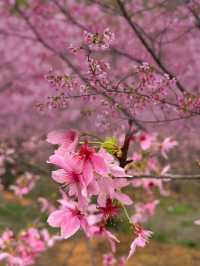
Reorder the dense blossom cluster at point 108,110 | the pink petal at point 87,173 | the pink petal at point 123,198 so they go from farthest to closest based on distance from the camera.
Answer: the pink petal at point 123,198 → the dense blossom cluster at point 108,110 → the pink petal at point 87,173

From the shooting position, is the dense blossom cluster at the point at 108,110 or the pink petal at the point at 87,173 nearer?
the pink petal at the point at 87,173

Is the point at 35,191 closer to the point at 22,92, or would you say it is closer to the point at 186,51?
the point at 22,92

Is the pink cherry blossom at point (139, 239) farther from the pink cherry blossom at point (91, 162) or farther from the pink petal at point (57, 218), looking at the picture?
the pink cherry blossom at point (91, 162)

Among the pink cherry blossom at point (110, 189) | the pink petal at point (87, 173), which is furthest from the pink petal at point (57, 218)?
the pink petal at point (87, 173)

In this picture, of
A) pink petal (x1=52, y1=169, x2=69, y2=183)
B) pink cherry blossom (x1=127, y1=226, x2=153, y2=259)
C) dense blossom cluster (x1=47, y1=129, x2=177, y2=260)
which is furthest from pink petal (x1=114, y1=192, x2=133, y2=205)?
pink petal (x1=52, y1=169, x2=69, y2=183)

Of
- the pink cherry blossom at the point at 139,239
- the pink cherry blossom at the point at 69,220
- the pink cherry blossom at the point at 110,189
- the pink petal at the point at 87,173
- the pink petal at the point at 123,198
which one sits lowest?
the pink cherry blossom at the point at 139,239

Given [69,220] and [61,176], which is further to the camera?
[69,220]

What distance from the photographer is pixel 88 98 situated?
242 centimetres

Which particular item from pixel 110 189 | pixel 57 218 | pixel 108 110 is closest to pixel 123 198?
pixel 110 189

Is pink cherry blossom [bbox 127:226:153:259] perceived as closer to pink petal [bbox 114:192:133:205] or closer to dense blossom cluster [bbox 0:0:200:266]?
dense blossom cluster [bbox 0:0:200:266]

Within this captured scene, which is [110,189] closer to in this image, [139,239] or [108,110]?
[139,239]

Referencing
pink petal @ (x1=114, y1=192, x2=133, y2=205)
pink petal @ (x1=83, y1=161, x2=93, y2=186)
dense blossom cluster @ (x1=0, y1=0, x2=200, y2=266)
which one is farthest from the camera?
pink petal @ (x1=114, y1=192, x2=133, y2=205)

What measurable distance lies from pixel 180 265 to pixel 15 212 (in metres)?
5.07

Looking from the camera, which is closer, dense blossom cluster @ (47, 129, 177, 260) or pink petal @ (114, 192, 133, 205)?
dense blossom cluster @ (47, 129, 177, 260)
